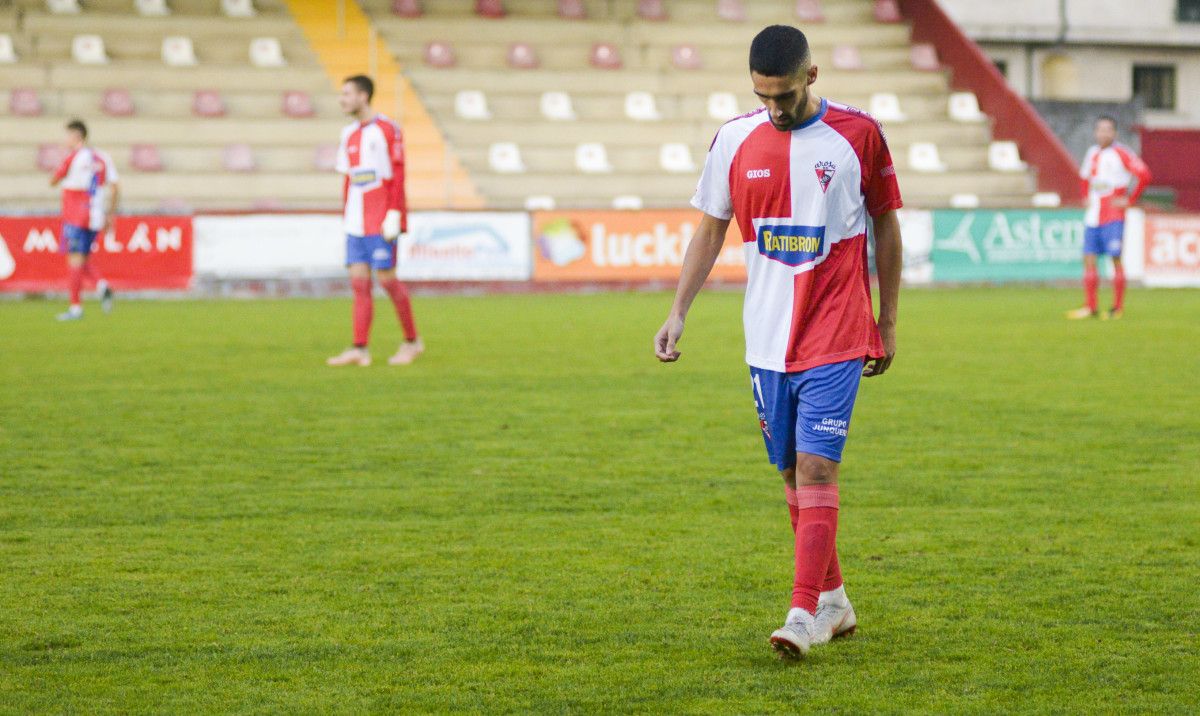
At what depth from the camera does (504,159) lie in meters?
26.9

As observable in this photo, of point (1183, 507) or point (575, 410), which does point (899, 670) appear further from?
point (575, 410)

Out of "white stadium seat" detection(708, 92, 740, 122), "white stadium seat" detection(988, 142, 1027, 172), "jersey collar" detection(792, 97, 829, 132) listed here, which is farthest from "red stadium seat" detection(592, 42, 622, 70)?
"jersey collar" detection(792, 97, 829, 132)

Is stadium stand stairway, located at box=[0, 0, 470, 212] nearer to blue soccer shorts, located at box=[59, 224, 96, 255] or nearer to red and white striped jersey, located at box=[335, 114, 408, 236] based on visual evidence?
blue soccer shorts, located at box=[59, 224, 96, 255]

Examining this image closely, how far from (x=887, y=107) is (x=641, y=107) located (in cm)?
459

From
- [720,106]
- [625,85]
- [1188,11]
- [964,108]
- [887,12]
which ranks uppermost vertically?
[1188,11]

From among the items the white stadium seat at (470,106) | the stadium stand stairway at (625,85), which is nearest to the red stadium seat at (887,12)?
the stadium stand stairway at (625,85)

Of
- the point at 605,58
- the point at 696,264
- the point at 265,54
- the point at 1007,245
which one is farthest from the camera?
the point at 605,58

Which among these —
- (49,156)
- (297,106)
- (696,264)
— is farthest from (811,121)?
(297,106)

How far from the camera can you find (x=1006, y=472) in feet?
24.2

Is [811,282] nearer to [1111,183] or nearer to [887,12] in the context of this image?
[1111,183]

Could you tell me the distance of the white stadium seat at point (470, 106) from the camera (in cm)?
2745

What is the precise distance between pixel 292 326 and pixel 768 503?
35.9 feet

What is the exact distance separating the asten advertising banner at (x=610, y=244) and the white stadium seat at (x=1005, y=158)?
7448 millimetres

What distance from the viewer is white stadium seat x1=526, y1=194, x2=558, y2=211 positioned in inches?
900
